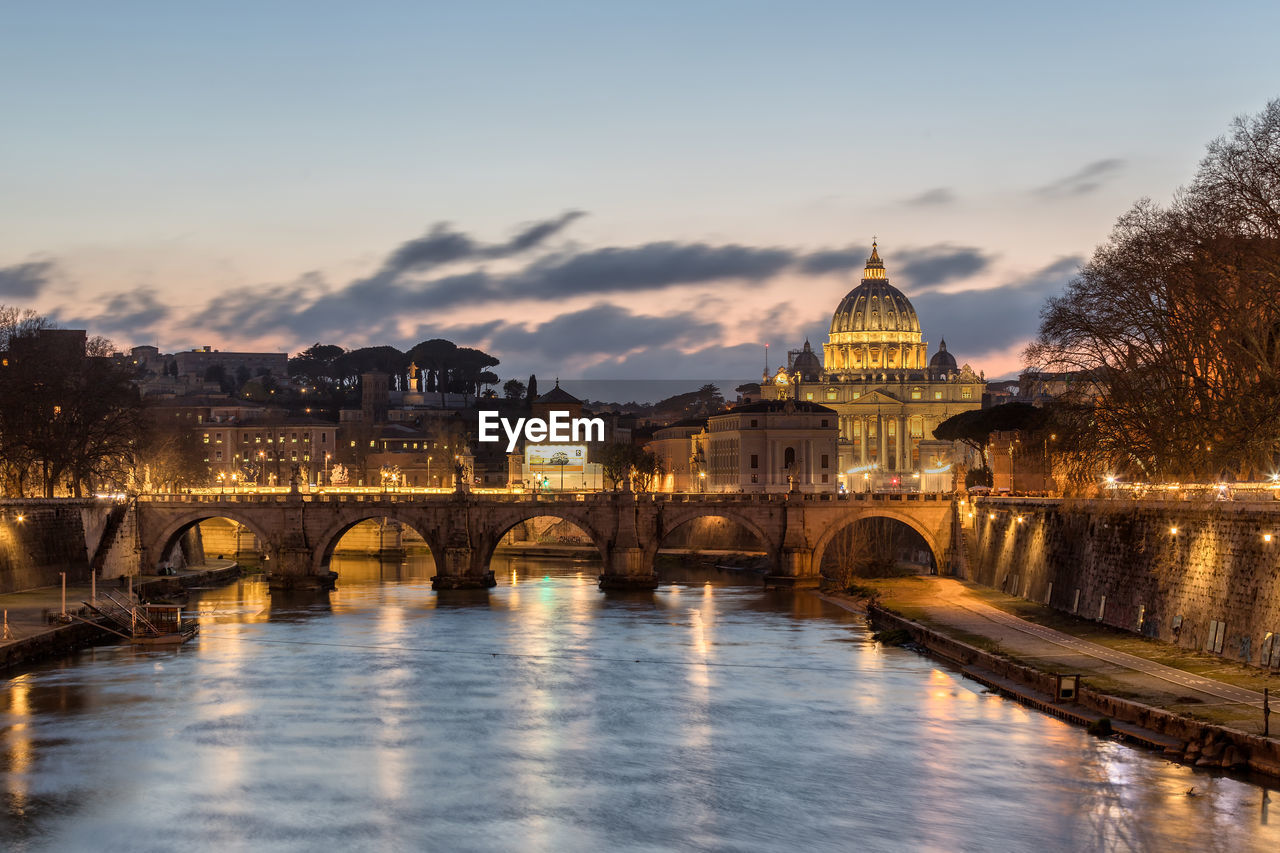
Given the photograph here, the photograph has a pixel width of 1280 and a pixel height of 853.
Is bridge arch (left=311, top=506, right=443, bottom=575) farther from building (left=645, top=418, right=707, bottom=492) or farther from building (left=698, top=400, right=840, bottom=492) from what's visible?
building (left=645, top=418, right=707, bottom=492)

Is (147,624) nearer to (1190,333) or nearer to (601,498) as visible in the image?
(601,498)

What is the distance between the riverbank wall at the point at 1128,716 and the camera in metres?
33.5

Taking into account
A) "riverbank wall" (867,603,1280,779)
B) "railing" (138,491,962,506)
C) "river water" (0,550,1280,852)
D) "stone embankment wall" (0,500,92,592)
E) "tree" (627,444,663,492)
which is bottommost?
"river water" (0,550,1280,852)

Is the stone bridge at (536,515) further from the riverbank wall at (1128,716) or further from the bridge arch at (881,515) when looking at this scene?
the riverbank wall at (1128,716)

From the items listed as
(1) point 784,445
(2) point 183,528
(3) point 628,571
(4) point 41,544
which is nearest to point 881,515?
(3) point 628,571

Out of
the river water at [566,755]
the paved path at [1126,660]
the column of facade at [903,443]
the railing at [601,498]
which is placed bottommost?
the river water at [566,755]

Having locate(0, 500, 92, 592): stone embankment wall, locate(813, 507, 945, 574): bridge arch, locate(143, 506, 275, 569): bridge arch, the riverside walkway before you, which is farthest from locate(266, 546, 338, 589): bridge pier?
the riverside walkway

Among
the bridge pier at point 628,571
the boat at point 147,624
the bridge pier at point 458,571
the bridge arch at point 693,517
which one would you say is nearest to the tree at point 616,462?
the bridge arch at point 693,517

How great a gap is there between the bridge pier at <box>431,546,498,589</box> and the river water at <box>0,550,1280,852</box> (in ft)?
60.9

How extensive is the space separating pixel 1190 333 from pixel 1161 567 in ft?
32.0

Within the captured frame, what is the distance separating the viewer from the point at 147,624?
197 ft

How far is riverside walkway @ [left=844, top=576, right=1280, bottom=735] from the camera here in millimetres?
37062

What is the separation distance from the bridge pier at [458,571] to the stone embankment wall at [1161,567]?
2697 centimetres

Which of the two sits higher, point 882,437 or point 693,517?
point 882,437
